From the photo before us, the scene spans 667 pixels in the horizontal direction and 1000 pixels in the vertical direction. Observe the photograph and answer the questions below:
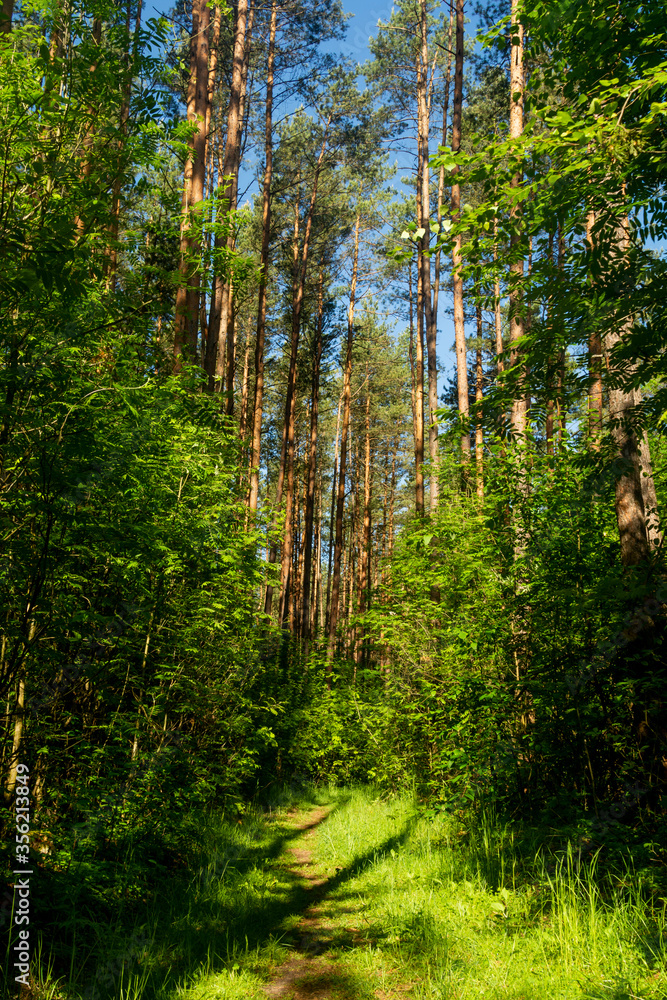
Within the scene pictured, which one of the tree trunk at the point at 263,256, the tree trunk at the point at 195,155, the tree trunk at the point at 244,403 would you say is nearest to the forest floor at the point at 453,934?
the tree trunk at the point at 195,155

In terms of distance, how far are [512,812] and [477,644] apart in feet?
5.07

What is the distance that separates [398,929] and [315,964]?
0.65m

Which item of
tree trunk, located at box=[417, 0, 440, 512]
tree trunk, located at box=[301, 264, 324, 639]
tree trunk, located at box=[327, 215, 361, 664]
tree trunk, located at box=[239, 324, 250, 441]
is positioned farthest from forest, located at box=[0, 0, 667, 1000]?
tree trunk, located at box=[239, 324, 250, 441]

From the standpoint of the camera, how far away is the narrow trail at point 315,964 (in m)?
3.65

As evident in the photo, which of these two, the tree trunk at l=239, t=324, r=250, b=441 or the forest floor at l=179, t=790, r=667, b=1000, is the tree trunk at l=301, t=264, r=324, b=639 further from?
the forest floor at l=179, t=790, r=667, b=1000

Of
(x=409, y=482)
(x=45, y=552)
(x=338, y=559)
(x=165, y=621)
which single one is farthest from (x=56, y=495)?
(x=409, y=482)

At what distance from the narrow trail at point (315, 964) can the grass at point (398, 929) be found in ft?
0.07

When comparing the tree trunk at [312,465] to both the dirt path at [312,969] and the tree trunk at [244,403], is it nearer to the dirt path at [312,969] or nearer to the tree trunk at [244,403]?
the tree trunk at [244,403]

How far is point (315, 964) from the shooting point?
4.01 m

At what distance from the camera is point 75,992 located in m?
3.19

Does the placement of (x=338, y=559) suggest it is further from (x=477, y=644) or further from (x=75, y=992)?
(x=75, y=992)

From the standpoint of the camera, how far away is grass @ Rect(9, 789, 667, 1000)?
3262mm

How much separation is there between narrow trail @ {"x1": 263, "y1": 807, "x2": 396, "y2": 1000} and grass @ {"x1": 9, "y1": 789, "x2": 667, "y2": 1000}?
2cm

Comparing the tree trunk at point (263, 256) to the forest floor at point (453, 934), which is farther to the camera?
the tree trunk at point (263, 256)
